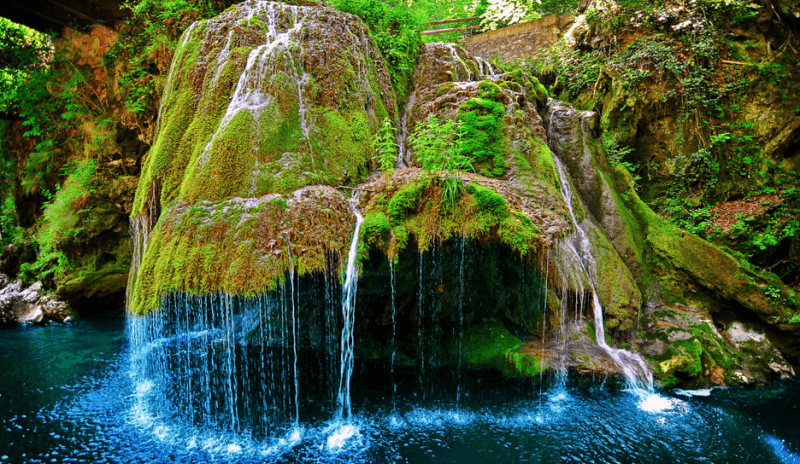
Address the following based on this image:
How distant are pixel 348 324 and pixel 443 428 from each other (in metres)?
1.91

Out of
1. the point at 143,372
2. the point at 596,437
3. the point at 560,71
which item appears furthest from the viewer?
the point at 560,71

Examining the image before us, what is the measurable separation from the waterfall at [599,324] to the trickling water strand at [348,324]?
12.1 feet

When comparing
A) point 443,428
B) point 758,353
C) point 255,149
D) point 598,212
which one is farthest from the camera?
point 598,212

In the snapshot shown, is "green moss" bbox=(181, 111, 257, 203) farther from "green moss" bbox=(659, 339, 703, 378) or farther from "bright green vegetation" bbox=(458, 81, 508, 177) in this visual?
"green moss" bbox=(659, 339, 703, 378)

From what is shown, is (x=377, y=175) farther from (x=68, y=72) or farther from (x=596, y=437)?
(x=68, y=72)

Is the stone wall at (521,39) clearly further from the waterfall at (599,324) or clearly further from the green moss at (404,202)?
the green moss at (404,202)

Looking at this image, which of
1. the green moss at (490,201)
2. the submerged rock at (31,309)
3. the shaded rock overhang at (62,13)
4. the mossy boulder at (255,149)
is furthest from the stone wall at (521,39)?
the submerged rock at (31,309)

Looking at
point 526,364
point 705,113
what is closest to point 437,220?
point 526,364

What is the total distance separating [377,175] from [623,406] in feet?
17.0

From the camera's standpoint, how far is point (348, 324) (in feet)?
17.7

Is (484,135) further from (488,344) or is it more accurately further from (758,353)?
(758,353)

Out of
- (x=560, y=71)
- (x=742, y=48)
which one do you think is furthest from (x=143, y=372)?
(x=742, y=48)

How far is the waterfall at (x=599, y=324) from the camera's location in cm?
580

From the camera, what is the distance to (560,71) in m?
11.7
